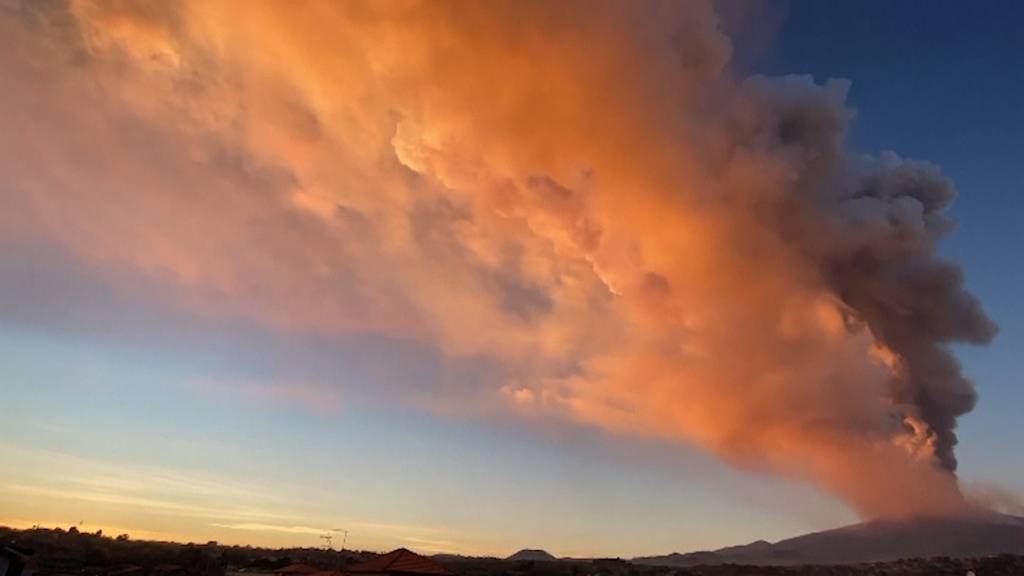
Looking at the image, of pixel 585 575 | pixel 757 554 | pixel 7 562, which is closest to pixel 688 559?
pixel 757 554

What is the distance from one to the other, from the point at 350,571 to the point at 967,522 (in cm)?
12615

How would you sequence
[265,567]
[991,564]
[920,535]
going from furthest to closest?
[920,535], [991,564], [265,567]

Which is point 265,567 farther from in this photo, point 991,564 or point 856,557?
point 856,557

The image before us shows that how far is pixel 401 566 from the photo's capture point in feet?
177

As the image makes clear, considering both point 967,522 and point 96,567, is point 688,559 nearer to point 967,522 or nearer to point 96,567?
point 967,522

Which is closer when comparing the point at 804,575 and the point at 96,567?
the point at 96,567

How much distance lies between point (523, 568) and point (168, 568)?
4603 cm

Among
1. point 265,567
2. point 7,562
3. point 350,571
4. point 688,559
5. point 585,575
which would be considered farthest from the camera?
point 688,559

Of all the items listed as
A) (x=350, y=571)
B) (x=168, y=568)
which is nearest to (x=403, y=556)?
(x=350, y=571)

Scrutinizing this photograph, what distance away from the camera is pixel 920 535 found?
12950 centimetres

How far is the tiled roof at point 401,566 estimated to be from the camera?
175 feet

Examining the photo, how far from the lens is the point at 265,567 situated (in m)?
77.9

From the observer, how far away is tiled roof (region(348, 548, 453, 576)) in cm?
5344

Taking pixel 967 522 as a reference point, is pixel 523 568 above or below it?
below
